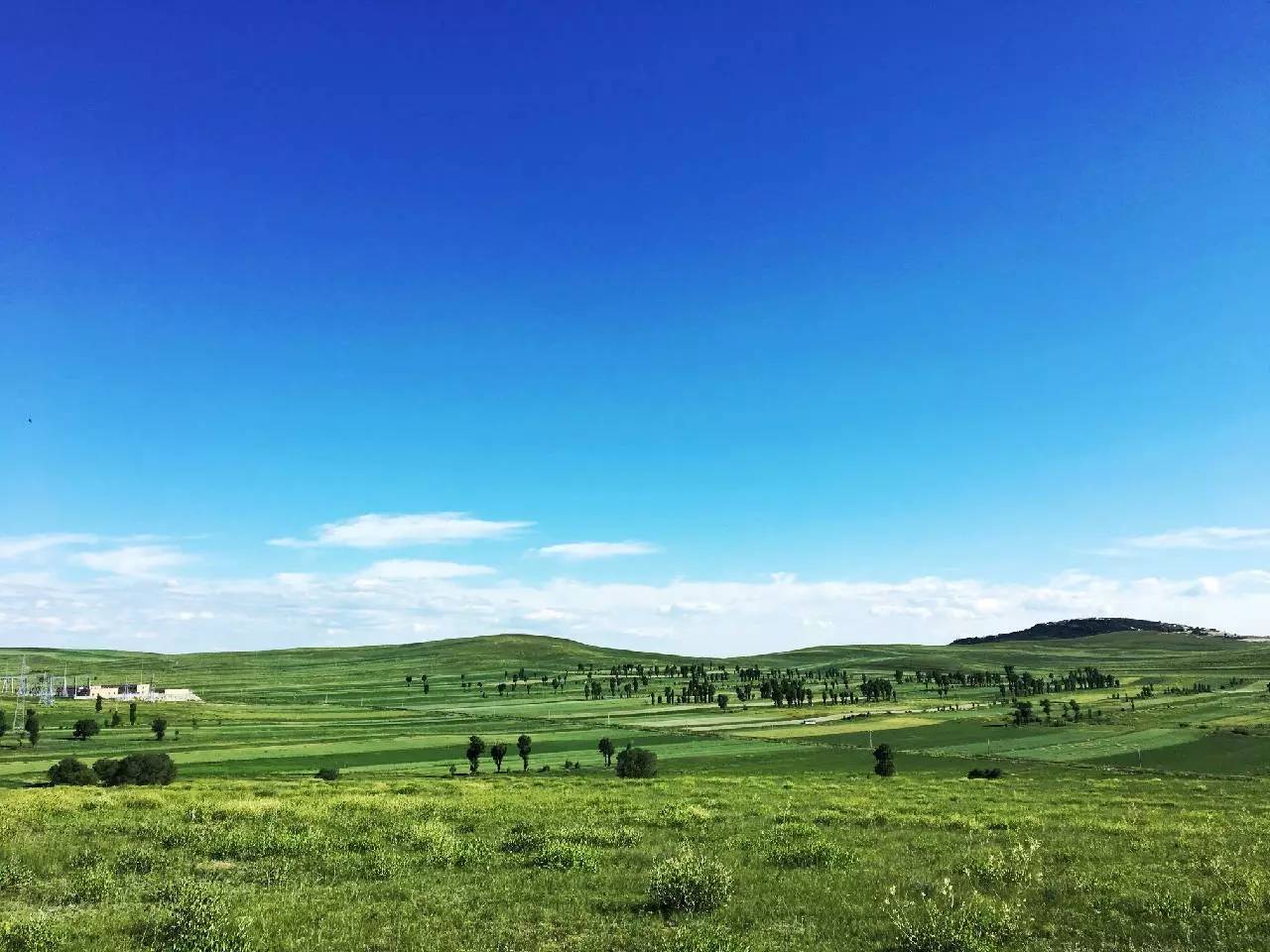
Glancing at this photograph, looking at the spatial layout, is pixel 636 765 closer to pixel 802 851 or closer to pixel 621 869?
pixel 802 851

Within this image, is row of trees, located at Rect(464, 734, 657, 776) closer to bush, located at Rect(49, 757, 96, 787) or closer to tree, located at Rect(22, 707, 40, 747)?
bush, located at Rect(49, 757, 96, 787)

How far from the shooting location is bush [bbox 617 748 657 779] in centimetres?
10394

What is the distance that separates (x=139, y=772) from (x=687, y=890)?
283 feet

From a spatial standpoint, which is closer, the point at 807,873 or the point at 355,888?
the point at 355,888

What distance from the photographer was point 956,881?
26.3 metres

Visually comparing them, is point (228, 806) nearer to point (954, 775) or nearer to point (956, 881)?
point (956, 881)

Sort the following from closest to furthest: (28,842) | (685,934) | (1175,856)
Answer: (685,934)
(1175,856)
(28,842)

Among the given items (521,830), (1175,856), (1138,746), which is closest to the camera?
(1175,856)

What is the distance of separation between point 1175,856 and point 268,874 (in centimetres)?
3589

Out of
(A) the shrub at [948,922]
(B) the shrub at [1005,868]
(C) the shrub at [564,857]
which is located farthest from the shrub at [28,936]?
(B) the shrub at [1005,868]

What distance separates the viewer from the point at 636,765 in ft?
345

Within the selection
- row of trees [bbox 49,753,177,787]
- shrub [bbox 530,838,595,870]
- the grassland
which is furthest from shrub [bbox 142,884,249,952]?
row of trees [bbox 49,753,177,787]

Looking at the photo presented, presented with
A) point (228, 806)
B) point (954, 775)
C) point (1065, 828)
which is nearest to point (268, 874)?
point (228, 806)

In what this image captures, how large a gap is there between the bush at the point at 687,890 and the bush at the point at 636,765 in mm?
82473
